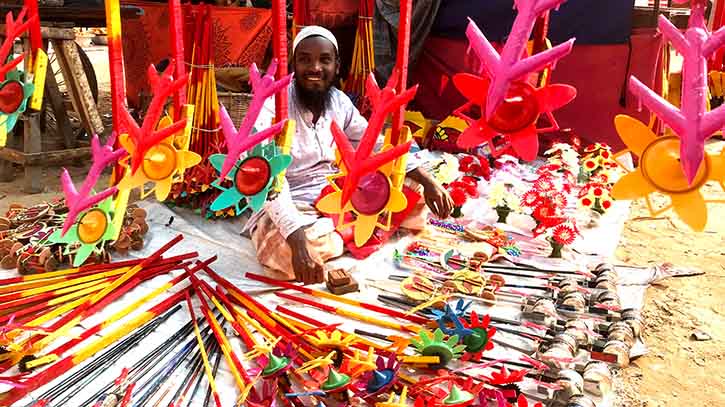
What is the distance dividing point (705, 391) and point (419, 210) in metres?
1.26

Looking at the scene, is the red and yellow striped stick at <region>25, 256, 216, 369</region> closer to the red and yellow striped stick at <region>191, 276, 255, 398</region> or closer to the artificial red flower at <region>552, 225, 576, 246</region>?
the red and yellow striped stick at <region>191, 276, 255, 398</region>

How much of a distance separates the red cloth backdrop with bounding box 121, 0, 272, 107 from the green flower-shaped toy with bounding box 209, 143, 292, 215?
94.1 inches

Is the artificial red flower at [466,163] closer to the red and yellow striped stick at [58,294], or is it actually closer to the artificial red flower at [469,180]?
the artificial red flower at [469,180]

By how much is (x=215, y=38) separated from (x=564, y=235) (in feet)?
8.34

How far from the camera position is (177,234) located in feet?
8.54

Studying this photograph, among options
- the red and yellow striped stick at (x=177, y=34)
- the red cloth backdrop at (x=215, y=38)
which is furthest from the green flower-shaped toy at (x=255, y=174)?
the red cloth backdrop at (x=215, y=38)

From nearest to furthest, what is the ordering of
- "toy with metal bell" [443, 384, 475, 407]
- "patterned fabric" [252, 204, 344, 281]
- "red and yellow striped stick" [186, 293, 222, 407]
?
"toy with metal bell" [443, 384, 475, 407], "red and yellow striped stick" [186, 293, 222, 407], "patterned fabric" [252, 204, 344, 281]

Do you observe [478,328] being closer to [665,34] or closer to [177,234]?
[665,34]

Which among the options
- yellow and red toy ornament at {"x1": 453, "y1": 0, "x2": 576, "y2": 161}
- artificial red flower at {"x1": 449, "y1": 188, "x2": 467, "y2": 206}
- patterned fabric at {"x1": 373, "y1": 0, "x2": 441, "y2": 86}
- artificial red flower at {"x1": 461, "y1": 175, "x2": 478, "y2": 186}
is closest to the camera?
yellow and red toy ornament at {"x1": 453, "y1": 0, "x2": 576, "y2": 161}

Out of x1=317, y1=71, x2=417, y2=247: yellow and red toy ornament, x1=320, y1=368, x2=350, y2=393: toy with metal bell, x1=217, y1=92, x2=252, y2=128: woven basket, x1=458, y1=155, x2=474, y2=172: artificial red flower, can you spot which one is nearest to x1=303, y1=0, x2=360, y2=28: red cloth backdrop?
x1=217, y1=92, x2=252, y2=128: woven basket

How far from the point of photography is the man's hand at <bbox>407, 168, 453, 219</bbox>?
2336mm

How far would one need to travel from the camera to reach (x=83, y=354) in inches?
64.6

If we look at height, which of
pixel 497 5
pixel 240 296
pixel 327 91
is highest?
pixel 497 5

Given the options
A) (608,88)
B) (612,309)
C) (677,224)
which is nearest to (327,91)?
(612,309)
